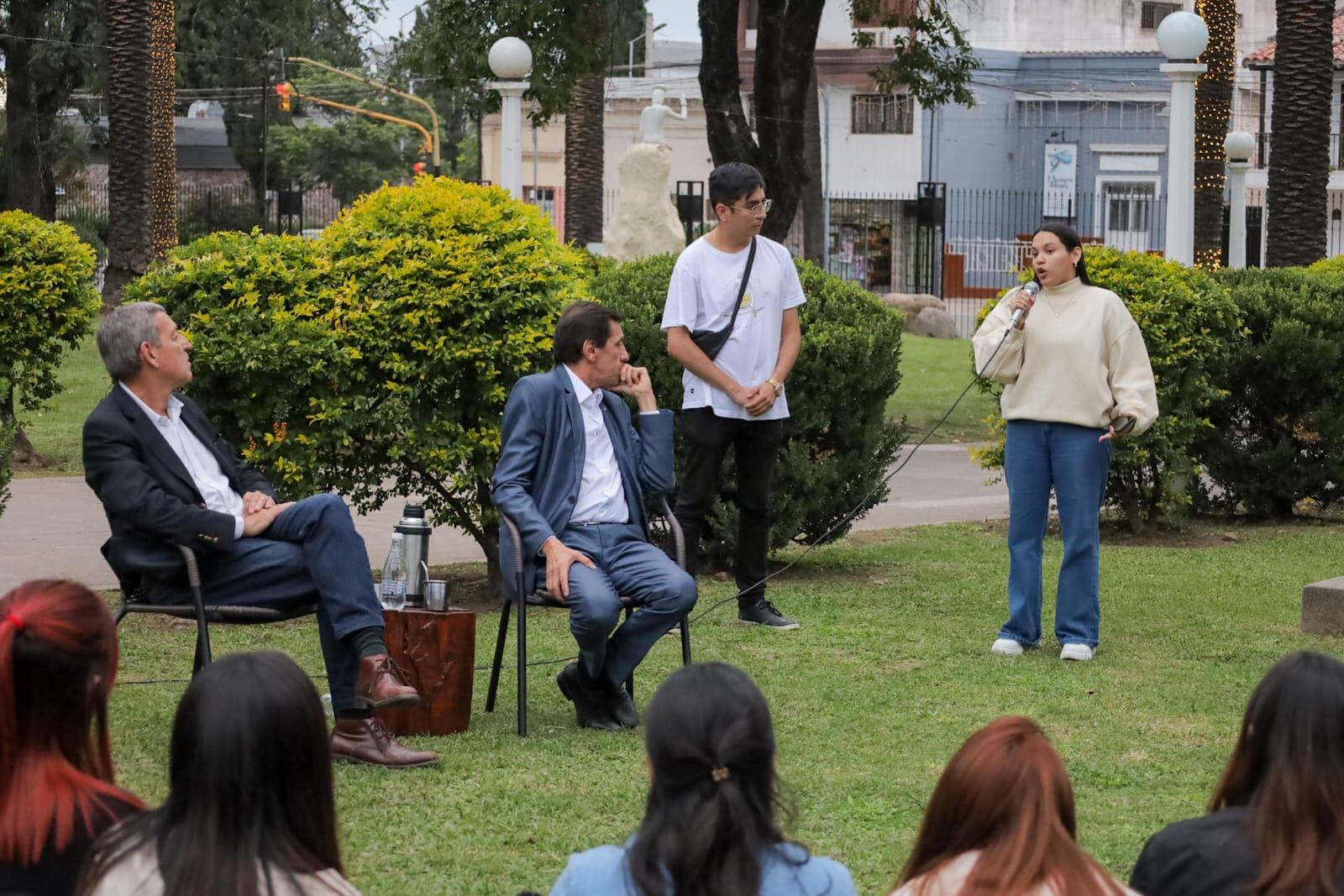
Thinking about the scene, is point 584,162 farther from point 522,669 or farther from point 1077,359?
point 522,669

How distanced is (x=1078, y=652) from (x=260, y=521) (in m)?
3.40

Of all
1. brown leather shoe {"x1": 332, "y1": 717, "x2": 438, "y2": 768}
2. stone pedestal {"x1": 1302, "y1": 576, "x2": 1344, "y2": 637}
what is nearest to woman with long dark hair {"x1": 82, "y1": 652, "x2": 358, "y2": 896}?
brown leather shoe {"x1": 332, "y1": 717, "x2": 438, "y2": 768}

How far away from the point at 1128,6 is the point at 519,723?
2034 inches

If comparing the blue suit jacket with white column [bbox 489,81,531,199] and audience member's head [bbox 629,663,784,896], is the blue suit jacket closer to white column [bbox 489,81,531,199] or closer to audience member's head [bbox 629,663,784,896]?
audience member's head [bbox 629,663,784,896]

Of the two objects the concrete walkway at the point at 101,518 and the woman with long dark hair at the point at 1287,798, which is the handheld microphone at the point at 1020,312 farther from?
the woman with long dark hair at the point at 1287,798

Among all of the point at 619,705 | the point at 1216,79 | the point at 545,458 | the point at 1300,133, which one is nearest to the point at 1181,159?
the point at 1300,133

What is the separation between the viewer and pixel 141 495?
18.3 feet

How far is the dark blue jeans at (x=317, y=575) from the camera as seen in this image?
5535mm

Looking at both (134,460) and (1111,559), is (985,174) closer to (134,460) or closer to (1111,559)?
(1111,559)

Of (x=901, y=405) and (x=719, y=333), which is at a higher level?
(x=719, y=333)

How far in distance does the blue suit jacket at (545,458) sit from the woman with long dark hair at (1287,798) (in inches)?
128

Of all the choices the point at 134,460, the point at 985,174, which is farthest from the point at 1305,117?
the point at 985,174

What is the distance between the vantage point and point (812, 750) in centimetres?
583

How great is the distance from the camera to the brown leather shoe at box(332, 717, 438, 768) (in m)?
5.49
